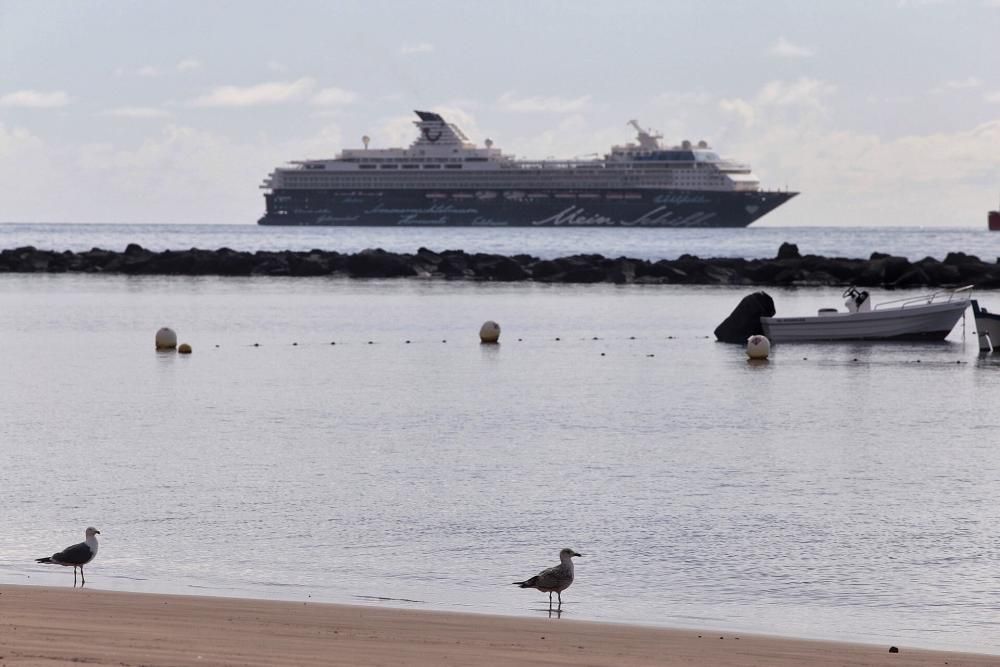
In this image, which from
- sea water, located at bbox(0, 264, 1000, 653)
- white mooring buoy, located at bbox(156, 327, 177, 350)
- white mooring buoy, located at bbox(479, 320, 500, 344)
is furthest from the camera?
white mooring buoy, located at bbox(479, 320, 500, 344)

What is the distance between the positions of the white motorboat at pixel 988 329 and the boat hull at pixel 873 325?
9.44 ft

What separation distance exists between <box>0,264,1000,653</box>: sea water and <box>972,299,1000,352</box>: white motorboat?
29.7 inches

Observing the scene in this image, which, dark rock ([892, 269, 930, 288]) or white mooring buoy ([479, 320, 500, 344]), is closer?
white mooring buoy ([479, 320, 500, 344])

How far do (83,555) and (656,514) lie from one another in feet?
18.0

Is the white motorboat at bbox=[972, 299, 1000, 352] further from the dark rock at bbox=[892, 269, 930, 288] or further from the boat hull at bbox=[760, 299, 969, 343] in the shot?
the dark rock at bbox=[892, 269, 930, 288]

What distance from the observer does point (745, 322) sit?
37.4 meters

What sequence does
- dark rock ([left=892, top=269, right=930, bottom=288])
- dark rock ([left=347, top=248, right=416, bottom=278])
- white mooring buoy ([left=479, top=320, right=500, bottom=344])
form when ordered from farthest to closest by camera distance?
dark rock ([left=347, top=248, right=416, bottom=278]) < dark rock ([left=892, top=269, right=930, bottom=288]) < white mooring buoy ([left=479, top=320, right=500, bottom=344])

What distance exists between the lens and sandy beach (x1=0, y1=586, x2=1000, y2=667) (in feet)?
26.1

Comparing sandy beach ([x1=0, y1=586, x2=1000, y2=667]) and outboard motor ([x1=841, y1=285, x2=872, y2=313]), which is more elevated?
outboard motor ([x1=841, y1=285, x2=872, y2=313])

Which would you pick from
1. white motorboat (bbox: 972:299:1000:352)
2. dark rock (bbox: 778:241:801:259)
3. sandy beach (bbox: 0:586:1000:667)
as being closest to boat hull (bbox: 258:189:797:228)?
dark rock (bbox: 778:241:801:259)

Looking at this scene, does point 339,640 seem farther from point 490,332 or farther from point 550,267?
point 550,267

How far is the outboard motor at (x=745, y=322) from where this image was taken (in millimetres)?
37312

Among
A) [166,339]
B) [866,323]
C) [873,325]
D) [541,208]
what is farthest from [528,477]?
[541,208]

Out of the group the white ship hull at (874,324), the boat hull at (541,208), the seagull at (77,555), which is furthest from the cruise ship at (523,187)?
the seagull at (77,555)
